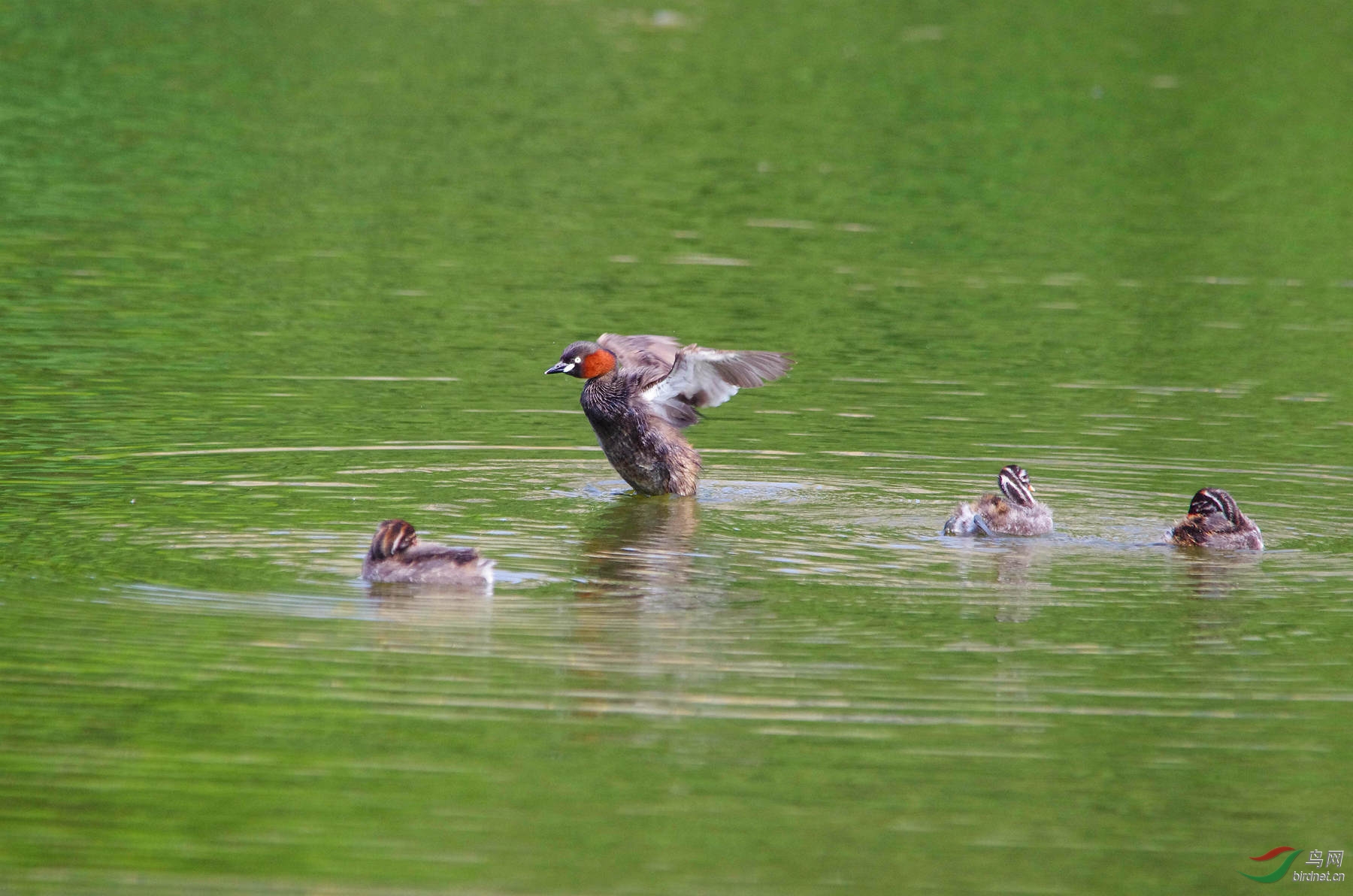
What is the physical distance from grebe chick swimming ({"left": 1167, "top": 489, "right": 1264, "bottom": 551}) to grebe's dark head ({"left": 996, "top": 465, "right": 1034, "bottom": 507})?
35.1 inches

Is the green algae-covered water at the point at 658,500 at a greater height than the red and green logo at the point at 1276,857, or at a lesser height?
greater

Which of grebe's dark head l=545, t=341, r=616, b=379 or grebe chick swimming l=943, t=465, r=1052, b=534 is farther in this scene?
grebe's dark head l=545, t=341, r=616, b=379

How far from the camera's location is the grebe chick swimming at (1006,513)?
12.2 m

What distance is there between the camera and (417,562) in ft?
35.0

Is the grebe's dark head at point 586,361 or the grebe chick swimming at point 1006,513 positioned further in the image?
the grebe's dark head at point 586,361

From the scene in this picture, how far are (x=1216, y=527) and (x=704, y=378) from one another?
12.8ft

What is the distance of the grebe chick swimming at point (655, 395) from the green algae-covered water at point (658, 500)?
40 centimetres

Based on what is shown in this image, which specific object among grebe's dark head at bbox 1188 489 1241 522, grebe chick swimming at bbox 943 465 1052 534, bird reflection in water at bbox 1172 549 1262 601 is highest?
grebe's dark head at bbox 1188 489 1241 522

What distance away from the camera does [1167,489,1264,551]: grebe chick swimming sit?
12.1 m

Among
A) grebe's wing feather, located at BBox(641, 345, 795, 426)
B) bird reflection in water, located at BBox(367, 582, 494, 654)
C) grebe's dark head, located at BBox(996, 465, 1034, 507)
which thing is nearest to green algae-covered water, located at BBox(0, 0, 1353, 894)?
bird reflection in water, located at BBox(367, 582, 494, 654)

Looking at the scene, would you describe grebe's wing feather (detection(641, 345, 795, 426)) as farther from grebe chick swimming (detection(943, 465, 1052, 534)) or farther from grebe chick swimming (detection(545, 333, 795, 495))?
grebe chick swimming (detection(943, 465, 1052, 534))

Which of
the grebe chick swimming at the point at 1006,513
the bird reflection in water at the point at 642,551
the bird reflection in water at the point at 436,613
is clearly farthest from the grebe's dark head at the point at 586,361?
the bird reflection in water at the point at 436,613

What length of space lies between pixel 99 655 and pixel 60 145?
1944 cm

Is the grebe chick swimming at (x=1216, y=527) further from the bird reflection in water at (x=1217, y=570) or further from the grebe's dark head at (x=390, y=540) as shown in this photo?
the grebe's dark head at (x=390, y=540)
